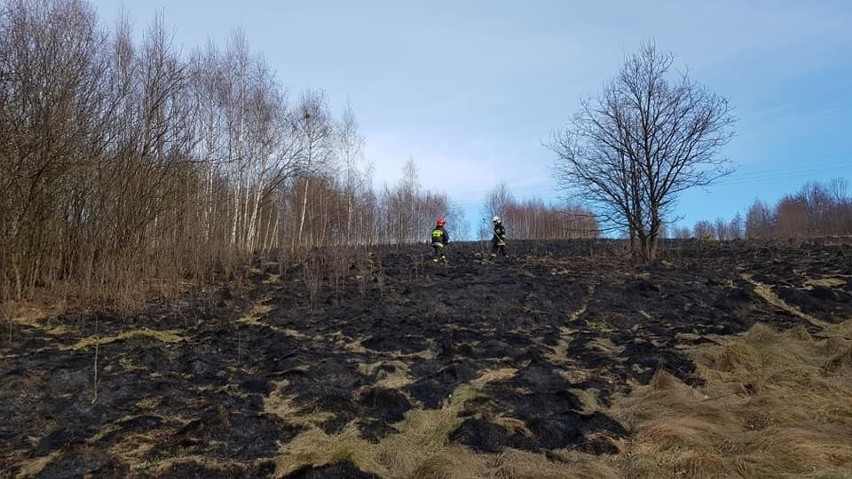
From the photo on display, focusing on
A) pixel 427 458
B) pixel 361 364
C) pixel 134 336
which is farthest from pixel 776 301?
pixel 134 336

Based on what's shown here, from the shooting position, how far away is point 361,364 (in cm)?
677

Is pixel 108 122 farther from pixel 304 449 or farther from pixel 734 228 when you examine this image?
pixel 734 228

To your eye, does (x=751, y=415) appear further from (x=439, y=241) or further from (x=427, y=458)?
(x=439, y=241)

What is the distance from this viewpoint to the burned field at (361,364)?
14.9 feet

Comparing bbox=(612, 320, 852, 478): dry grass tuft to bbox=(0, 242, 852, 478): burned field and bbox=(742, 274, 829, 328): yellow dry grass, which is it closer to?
bbox=(0, 242, 852, 478): burned field

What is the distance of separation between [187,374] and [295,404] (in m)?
1.68

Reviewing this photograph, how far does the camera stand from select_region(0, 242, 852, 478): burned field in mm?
4547

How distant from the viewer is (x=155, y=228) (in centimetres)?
1147

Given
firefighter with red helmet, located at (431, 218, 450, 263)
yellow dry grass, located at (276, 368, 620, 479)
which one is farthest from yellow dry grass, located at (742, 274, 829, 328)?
firefighter with red helmet, located at (431, 218, 450, 263)

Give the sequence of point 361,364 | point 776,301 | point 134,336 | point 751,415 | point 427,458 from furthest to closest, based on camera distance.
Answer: point 776,301 < point 134,336 < point 361,364 < point 751,415 < point 427,458

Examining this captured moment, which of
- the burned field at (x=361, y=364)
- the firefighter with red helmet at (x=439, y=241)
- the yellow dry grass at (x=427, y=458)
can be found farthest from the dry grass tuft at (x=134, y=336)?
the firefighter with red helmet at (x=439, y=241)

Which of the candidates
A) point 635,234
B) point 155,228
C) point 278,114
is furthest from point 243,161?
point 635,234

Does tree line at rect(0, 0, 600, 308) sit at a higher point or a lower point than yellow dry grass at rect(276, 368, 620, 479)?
higher

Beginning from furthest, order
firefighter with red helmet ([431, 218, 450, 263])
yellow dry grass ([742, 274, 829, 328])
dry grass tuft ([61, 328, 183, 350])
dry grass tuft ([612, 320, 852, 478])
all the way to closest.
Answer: firefighter with red helmet ([431, 218, 450, 263]) → yellow dry grass ([742, 274, 829, 328]) → dry grass tuft ([61, 328, 183, 350]) → dry grass tuft ([612, 320, 852, 478])
